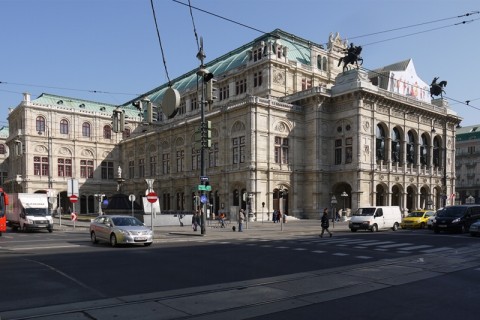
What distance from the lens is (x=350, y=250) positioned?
58.0 feet

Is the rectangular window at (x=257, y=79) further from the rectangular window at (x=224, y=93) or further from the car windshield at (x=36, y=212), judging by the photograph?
the car windshield at (x=36, y=212)

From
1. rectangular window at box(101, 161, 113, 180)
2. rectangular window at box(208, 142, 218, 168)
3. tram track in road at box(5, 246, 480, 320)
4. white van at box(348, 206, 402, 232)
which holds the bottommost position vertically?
white van at box(348, 206, 402, 232)

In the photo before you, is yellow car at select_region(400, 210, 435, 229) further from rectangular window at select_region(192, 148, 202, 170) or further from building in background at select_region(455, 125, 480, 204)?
building in background at select_region(455, 125, 480, 204)

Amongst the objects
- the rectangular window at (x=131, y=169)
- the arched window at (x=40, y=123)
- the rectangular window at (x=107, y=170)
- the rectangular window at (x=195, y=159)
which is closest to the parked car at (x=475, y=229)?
the rectangular window at (x=195, y=159)

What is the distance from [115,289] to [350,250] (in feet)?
36.5

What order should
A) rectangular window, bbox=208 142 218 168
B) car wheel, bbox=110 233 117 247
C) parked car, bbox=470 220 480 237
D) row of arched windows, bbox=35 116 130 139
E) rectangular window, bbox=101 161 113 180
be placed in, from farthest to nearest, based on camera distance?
rectangular window, bbox=101 161 113 180
row of arched windows, bbox=35 116 130 139
rectangular window, bbox=208 142 218 168
parked car, bbox=470 220 480 237
car wheel, bbox=110 233 117 247

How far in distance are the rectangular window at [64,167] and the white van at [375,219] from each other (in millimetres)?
61347

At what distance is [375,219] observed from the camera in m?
31.2

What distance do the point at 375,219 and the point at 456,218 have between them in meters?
5.52

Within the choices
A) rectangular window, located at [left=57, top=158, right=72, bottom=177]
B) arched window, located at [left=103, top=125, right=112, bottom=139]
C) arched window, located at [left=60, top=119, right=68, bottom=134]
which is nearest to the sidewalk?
rectangular window, located at [left=57, top=158, right=72, bottom=177]

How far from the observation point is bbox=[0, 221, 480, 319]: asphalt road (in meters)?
8.00

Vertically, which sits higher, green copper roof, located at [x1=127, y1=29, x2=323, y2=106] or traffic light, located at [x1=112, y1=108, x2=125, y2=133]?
green copper roof, located at [x1=127, y1=29, x2=323, y2=106]

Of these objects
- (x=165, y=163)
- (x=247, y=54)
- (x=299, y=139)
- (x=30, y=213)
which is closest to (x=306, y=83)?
(x=247, y=54)

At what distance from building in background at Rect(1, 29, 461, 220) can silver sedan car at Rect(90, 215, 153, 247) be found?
23.3 m
